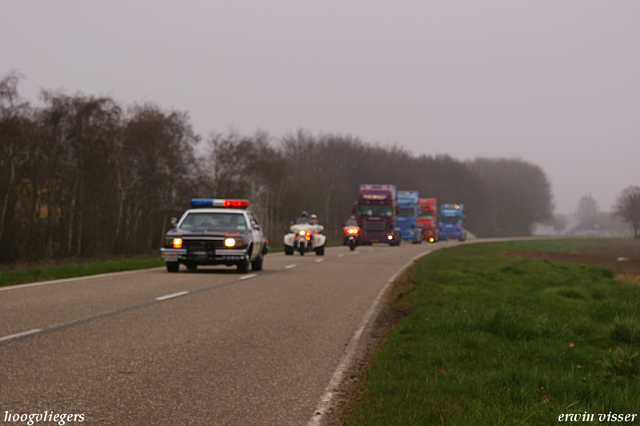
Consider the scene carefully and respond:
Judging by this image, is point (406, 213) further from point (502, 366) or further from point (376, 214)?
point (502, 366)

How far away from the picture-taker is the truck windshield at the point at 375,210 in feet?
152

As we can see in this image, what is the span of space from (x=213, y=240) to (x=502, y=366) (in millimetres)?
12437

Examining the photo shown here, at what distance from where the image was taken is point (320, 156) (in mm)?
94812

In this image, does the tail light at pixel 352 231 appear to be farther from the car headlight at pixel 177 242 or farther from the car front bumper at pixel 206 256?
the car headlight at pixel 177 242

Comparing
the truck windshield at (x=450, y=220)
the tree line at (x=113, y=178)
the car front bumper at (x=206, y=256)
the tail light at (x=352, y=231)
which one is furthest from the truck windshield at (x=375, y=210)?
the car front bumper at (x=206, y=256)

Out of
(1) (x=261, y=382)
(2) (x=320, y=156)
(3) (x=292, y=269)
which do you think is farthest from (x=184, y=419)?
(2) (x=320, y=156)

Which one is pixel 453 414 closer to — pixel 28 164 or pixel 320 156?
pixel 28 164

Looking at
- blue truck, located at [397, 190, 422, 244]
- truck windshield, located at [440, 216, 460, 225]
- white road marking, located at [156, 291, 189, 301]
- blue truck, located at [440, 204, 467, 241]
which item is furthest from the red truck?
white road marking, located at [156, 291, 189, 301]

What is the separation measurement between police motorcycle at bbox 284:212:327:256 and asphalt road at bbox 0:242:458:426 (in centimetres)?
1650

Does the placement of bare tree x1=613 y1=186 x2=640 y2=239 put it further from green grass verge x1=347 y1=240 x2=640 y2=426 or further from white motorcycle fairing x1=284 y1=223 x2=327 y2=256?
white motorcycle fairing x1=284 y1=223 x2=327 y2=256

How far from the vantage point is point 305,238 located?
3028 centimetres

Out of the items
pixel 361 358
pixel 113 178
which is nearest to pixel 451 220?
pixel 113 178

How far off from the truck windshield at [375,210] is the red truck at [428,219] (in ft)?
60.9

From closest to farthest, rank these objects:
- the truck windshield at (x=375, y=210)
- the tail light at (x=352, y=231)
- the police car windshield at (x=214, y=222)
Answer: the police car windshield at (x=214, y=222)
the tail light at (x=352, y=231)
the truck windshield at (x=375, y=210)
